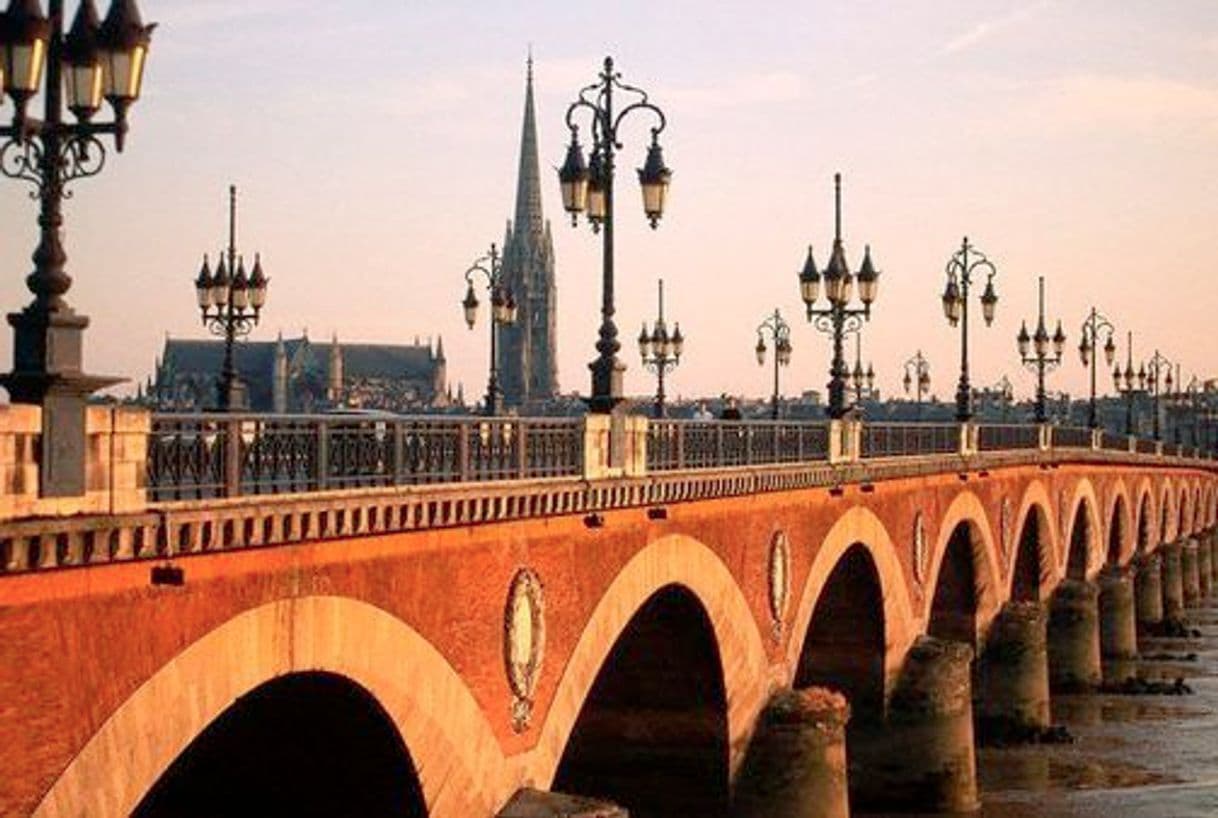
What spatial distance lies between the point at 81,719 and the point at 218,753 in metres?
7.14

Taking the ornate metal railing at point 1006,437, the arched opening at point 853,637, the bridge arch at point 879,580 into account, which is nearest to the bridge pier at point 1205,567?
the ornate metal railing at point 1006,437

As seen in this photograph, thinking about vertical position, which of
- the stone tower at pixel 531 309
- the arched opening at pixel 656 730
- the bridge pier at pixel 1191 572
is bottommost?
the bridge pier at pixel 1191 572

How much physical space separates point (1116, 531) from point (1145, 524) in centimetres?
906

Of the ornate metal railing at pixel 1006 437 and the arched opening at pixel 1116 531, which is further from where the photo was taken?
the arched opening at pixel 1116 531

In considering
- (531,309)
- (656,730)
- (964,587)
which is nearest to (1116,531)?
(964,587)

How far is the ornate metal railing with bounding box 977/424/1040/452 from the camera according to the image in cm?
4997

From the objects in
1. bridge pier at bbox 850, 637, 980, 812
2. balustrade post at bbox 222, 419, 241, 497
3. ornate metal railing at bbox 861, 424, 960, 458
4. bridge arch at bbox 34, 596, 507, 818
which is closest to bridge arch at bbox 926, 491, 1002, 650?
ornate metal railing at bbox 861, 424, 960, 458

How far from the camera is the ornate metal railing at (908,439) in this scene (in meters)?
36.5

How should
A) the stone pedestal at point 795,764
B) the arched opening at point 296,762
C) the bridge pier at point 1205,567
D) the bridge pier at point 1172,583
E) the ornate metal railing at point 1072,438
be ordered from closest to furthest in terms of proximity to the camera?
the arched opening at point 296,762, the stone pedestal at point 795,764, the ornate metal railing at point 1072,438, the bridge pier at point 1172,583, the bridge pier at point 1205,567

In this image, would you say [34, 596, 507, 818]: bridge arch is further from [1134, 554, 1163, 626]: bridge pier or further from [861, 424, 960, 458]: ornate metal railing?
[1134, 554, 1163, 626]: bridge pier

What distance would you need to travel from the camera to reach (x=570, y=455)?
2098 cm

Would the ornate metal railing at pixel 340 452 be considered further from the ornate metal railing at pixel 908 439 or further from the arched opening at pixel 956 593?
the arched opening at pixel 956 593

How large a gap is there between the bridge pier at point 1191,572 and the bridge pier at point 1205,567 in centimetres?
78

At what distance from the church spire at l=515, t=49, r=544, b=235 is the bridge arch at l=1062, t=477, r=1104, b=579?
9297 cm
